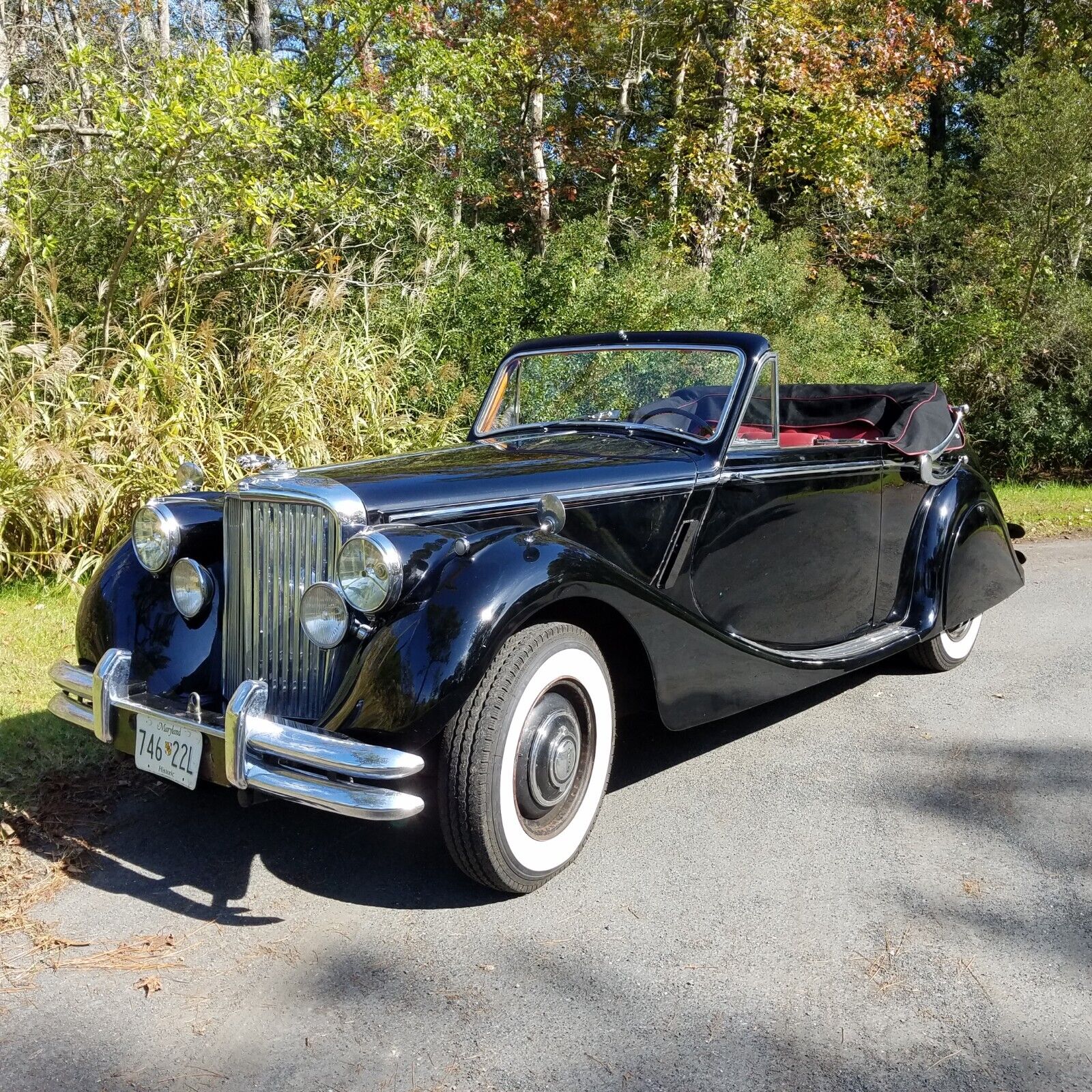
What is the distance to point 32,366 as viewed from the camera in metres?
6.29

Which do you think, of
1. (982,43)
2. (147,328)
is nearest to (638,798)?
(147,328)

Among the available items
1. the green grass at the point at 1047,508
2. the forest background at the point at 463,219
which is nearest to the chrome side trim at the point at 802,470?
the forest background at the point at 463,219

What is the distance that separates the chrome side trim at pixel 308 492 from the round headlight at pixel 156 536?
1.02 feet

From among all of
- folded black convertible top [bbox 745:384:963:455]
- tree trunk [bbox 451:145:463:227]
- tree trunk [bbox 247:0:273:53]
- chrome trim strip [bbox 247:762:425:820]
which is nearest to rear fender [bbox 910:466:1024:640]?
folded black convertible top [bbox 745:384:963:455]

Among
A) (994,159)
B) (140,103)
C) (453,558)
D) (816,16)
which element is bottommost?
(453,558)

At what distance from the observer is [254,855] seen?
323cm

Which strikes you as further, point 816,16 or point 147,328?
point 816,16

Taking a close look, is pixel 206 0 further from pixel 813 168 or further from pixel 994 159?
pixel 994 159

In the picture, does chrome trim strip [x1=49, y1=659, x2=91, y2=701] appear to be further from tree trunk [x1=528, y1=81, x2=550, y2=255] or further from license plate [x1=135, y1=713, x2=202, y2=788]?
tree trunk [x1=528, y1=81, x2=550, y2=255]

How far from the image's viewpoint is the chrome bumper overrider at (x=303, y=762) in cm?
254

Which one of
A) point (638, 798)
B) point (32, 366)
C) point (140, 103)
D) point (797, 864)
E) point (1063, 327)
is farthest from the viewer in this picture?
point (1063, 327)

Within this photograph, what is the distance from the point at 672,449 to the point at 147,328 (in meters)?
5.17

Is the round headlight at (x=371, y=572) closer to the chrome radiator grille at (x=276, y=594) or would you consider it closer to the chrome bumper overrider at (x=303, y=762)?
the chrome radiator grille at (x=276, y=594)

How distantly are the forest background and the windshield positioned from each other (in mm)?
2650
